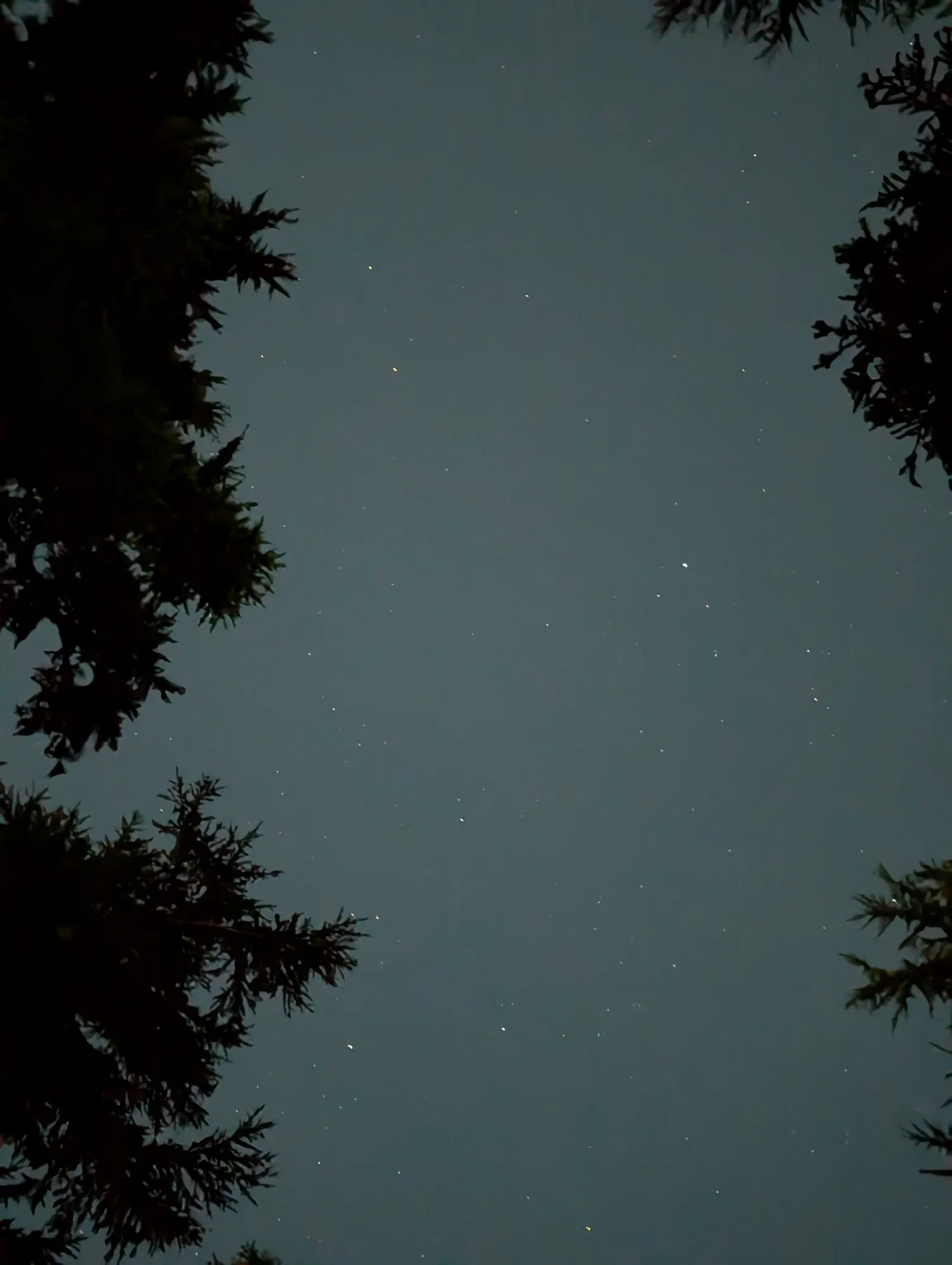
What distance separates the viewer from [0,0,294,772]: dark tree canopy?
154 inches

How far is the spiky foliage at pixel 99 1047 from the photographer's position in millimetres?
4141

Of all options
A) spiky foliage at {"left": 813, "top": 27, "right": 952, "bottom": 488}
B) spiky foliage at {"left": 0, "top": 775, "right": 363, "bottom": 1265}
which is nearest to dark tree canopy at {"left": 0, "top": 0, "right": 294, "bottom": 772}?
spiky foliage at {"left": 0, "top": 775, "right": 363, "bottom": 1265}

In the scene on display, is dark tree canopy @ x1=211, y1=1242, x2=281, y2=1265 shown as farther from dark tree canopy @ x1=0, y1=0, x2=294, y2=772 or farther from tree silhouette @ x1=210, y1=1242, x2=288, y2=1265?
dark tree canopy @ x1=0, y1=0, x2=294, y2=772

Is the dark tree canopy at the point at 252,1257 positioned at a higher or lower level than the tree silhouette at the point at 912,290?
lower

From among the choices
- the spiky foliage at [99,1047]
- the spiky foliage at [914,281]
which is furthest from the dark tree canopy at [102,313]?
the spiky foliage at [914,281]

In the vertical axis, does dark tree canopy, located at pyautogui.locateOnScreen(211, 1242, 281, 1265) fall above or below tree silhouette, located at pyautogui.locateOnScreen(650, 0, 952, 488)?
below

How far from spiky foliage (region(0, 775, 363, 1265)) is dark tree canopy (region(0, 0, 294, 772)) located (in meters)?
0.77

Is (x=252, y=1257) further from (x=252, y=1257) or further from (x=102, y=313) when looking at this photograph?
(x=102, y=313)

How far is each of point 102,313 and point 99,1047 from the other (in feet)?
11.6

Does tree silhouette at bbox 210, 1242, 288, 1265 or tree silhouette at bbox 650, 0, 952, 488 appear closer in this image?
tree silhouette at bbox 650, 0, 952, 488

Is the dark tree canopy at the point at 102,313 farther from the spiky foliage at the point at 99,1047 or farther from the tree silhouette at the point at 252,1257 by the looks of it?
the tree silhouette at the point at 252,1257

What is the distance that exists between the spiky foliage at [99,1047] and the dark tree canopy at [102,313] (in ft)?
2.54

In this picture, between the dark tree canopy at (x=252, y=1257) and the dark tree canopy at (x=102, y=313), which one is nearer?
the dark tree canopy at (x=102, y=313)

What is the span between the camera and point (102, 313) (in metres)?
4.07
